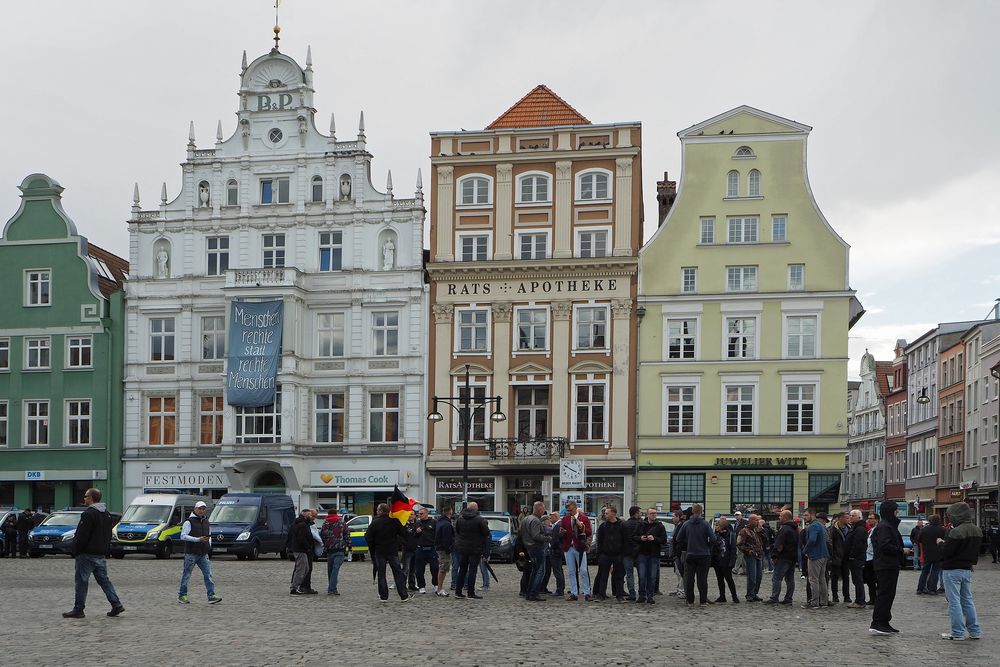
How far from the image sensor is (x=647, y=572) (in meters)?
25.6

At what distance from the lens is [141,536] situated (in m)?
44.3

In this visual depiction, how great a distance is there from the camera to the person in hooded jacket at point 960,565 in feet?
59.0

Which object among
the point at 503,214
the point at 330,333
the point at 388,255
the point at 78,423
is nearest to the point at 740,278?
the point at 503,214

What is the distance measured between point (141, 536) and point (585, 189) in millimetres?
21794

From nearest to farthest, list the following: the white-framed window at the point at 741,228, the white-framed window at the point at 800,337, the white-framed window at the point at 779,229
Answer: the white-framed window at the point at 800,337
the white-framed window at the point at 779,229
the white-framed window at the point at 741,228

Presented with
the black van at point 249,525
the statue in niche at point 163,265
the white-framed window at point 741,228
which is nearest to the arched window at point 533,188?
the white-framed window at point 741,228

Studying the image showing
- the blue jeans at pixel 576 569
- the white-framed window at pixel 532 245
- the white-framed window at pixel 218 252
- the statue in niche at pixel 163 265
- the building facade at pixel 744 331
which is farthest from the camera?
the statue in niche at pixel 163 265

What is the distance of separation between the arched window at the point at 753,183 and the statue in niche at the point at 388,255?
13.9 metres

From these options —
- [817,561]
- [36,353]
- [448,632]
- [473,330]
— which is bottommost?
[448,632]

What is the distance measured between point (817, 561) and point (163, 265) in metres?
39.1

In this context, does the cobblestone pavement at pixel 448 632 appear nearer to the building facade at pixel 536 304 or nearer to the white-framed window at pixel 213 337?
the building facade at pixel 536 304

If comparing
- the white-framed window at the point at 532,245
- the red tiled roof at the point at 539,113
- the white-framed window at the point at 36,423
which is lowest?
the white-framed window at the point at 36,423

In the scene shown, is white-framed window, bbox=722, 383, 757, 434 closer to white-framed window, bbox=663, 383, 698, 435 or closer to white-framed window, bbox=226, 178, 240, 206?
white-framed window, bbox=663, 383, 698, 435

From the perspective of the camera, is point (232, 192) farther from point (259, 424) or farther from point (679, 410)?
point (679, 410)
